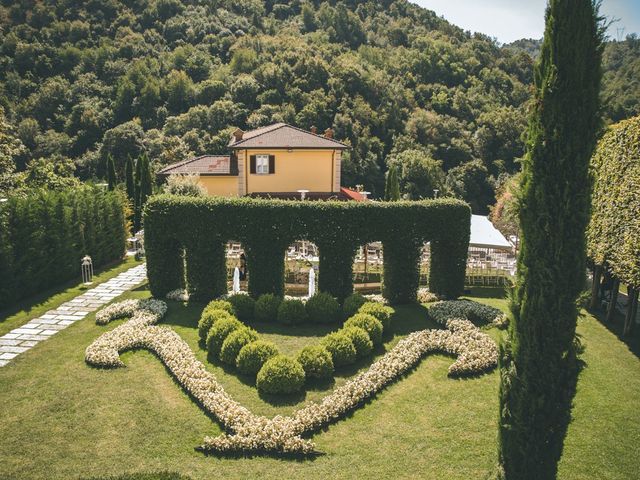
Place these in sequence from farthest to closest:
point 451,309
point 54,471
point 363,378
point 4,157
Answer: point 4,157 < point 451,309 < point 363,378 < point 54,471

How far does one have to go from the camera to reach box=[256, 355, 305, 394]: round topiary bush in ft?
37.1

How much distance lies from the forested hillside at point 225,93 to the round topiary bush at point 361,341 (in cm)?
4175

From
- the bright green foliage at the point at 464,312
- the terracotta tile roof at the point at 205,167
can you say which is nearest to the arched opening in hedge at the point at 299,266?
the bright green foliage at the point at 464,312

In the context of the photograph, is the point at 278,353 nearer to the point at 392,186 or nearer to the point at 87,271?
the point at 87,271

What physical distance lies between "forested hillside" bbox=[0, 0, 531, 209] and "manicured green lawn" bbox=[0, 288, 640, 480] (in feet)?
137

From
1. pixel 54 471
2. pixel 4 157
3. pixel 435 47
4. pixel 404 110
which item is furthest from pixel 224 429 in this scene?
pixel 435 47

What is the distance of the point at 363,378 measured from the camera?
12.0 meters

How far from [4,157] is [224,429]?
21751 mm

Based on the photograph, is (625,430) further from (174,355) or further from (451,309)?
(174,355)

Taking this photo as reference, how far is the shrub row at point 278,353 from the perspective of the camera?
1140 cm

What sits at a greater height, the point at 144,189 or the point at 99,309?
the point at 144,189

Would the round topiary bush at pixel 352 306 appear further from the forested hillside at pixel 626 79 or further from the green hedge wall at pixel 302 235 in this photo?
the forested hillside at pixel 626 79

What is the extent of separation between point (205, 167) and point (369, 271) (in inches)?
568

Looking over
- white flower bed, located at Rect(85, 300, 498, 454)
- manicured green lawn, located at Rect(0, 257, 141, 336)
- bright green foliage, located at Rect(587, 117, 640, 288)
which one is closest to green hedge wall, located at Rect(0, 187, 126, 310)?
manicured green lawn, located at Rect(0, 257, 141, 336)
